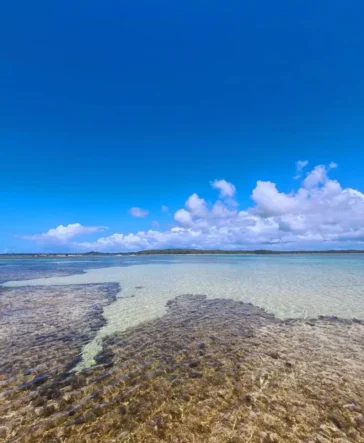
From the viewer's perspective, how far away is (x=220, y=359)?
8.02 m

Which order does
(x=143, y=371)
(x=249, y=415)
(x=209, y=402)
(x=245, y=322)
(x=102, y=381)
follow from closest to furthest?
(x=249, y=415), (x=209, y=402), (x=102, y=381), (x=143, y=371), (x=245, y=322)

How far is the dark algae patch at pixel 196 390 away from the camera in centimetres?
491

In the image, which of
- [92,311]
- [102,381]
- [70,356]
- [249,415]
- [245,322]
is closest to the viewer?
[249,415]

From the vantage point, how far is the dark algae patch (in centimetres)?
491

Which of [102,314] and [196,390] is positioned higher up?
[102,314]

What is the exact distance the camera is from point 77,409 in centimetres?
557

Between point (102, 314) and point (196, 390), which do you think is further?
point (102, 314)

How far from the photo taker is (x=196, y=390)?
6293 millimetres

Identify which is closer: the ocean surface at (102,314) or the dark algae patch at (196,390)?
the dark algae patch at (196,390)

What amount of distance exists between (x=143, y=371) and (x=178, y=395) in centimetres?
159

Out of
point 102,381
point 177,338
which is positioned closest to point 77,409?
point 102,381

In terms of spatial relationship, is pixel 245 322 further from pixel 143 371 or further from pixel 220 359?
pixel 143 371

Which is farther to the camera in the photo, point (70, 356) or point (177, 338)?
point (177, 338)

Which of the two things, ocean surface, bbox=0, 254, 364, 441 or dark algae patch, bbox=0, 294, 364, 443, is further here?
ocean surface, bbox=0, 254, 364, 441
